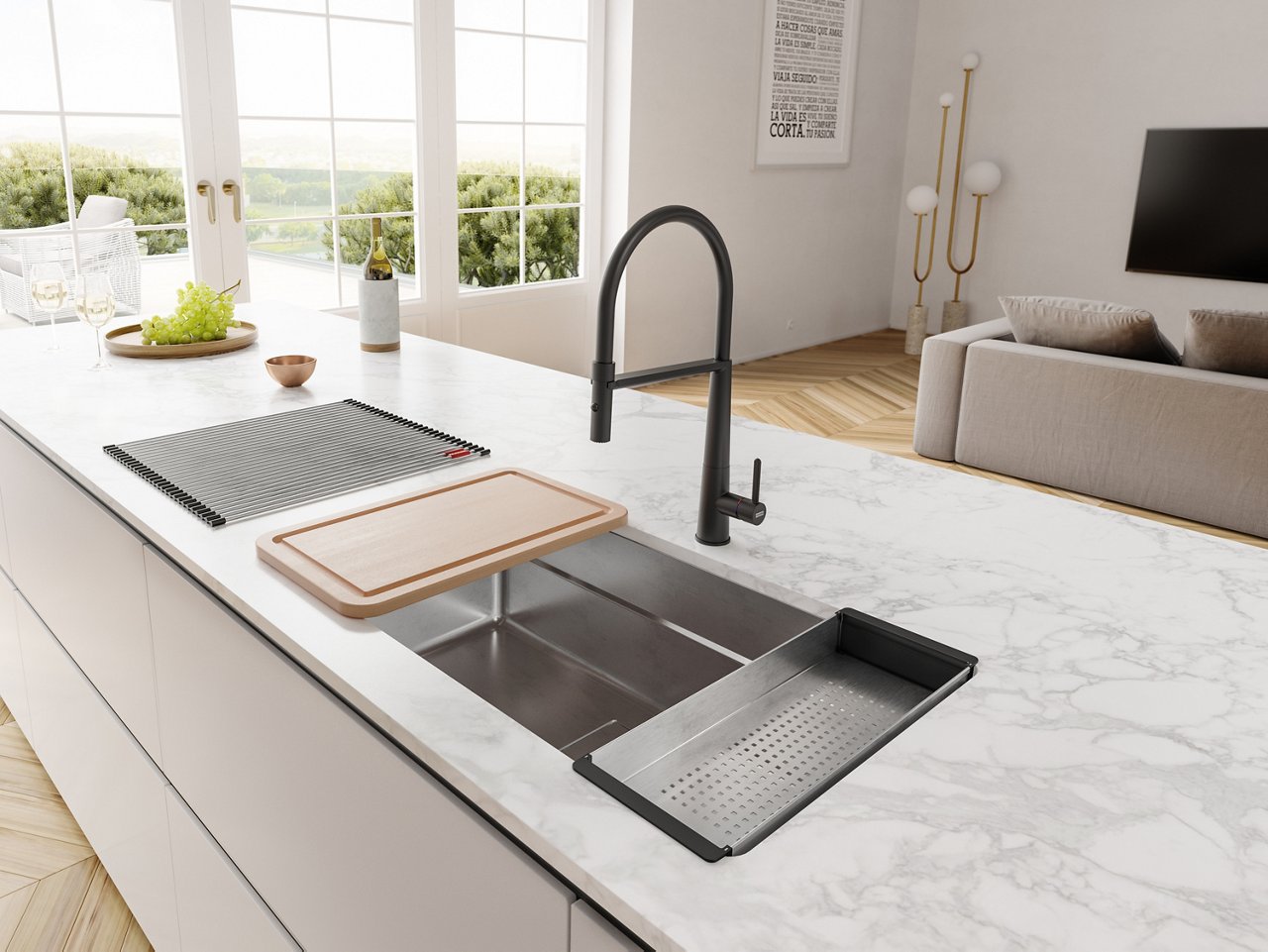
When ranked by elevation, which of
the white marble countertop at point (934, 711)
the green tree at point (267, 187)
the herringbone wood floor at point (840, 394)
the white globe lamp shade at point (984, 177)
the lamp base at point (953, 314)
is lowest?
the herringbone wood floor at point (840, 394)

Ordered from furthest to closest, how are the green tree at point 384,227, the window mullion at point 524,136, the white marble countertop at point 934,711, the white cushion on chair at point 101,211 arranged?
the window mullion at point 524,136 < the green tree at point 384,227 < the white cushion on chair at point 101,211 < the white marble countertop at point 934,711

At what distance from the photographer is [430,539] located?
128cm

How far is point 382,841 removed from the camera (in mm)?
965

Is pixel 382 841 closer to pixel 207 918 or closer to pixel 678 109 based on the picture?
pixel 207 918

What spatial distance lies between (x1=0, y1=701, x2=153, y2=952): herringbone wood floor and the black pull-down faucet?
1387 millimetres

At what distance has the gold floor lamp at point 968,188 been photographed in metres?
6.53

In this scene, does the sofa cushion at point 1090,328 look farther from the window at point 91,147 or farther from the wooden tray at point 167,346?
the window at point 91,147

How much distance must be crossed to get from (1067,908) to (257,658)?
85 cm

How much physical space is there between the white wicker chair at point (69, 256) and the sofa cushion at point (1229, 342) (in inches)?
155

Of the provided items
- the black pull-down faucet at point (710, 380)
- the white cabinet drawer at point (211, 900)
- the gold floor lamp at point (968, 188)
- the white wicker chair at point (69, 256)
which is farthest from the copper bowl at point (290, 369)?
the gold floor lamp at point (968, 188)

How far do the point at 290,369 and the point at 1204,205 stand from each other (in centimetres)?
579

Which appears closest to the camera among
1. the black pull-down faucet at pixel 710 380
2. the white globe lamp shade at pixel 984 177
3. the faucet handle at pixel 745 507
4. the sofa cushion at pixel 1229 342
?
the black pull-down faucet at pixel 710 380

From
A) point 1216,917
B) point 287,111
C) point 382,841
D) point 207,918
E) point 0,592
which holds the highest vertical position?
point 287,111

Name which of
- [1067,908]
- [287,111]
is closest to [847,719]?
[1067,908]
